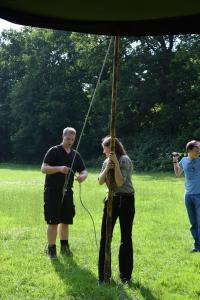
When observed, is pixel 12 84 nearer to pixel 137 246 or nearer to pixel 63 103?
pixel 63 103

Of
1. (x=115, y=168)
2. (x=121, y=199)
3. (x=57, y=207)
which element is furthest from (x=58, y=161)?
(x=115, y=168)

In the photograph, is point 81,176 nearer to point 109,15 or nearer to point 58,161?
point 58,161

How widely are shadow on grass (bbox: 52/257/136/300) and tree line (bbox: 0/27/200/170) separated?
25.0m

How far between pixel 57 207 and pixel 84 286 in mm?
1671

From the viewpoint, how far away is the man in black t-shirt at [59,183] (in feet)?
22.6

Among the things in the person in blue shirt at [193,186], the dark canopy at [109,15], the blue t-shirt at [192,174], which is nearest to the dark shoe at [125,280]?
the person in blue shirt at [193,186]

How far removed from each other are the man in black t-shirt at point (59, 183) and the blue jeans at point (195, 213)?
1.75 metres

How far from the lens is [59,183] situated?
23.1ft

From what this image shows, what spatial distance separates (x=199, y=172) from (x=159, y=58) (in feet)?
Result: 112

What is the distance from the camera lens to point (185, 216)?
11.0 m

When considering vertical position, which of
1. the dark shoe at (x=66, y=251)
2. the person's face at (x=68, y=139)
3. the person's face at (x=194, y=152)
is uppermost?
the person's face at (x=68, y=139)

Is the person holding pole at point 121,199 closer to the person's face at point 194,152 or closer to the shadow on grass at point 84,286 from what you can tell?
the shadow on grass at point 84,286

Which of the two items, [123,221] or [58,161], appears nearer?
[123,221]

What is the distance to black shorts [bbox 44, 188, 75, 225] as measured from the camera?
689 centimetres
